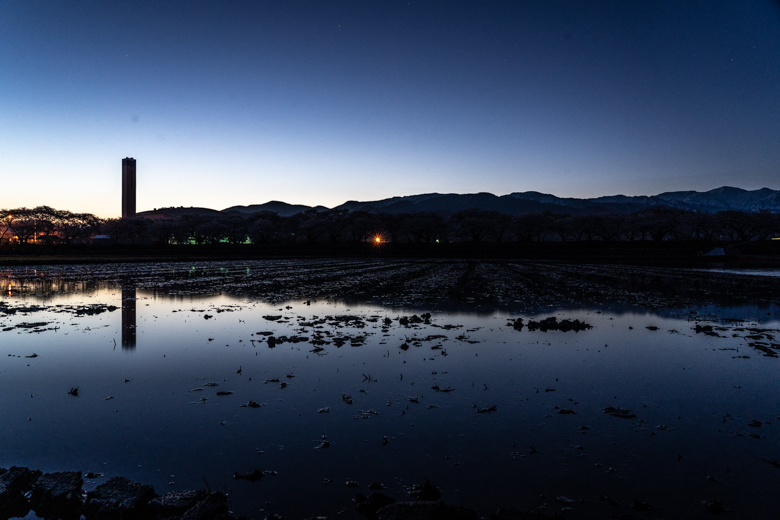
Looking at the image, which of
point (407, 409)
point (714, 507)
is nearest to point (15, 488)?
point (407, 409)

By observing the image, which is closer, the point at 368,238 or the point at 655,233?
the point at 655,233

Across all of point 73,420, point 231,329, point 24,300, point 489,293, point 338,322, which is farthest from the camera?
point 489,293

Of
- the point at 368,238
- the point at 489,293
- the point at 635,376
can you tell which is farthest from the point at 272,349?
the point at 368,238

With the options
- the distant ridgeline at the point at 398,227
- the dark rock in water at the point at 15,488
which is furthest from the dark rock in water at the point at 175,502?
the distant ridgeline at the point at 398,227

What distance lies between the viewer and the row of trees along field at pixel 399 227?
492ft

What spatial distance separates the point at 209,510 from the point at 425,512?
254 cm

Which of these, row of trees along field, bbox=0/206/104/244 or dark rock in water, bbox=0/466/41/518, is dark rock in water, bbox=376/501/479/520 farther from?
row of trees along field, bbox=0/206/104/244

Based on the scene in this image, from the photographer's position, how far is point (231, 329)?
16.1 metres

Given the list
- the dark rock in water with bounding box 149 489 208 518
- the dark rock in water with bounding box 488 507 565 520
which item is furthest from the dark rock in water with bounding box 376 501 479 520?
the dark rock in water with bounding box 149 489 208 518

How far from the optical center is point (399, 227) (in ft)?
516

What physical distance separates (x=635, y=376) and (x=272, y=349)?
32.8 ft

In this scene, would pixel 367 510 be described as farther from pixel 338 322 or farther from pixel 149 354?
pixel 338 322

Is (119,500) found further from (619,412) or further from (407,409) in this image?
(619,412)

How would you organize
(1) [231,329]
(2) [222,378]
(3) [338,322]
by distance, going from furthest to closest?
(3) [338,322], (1) [231,329], (2) [222,378]
